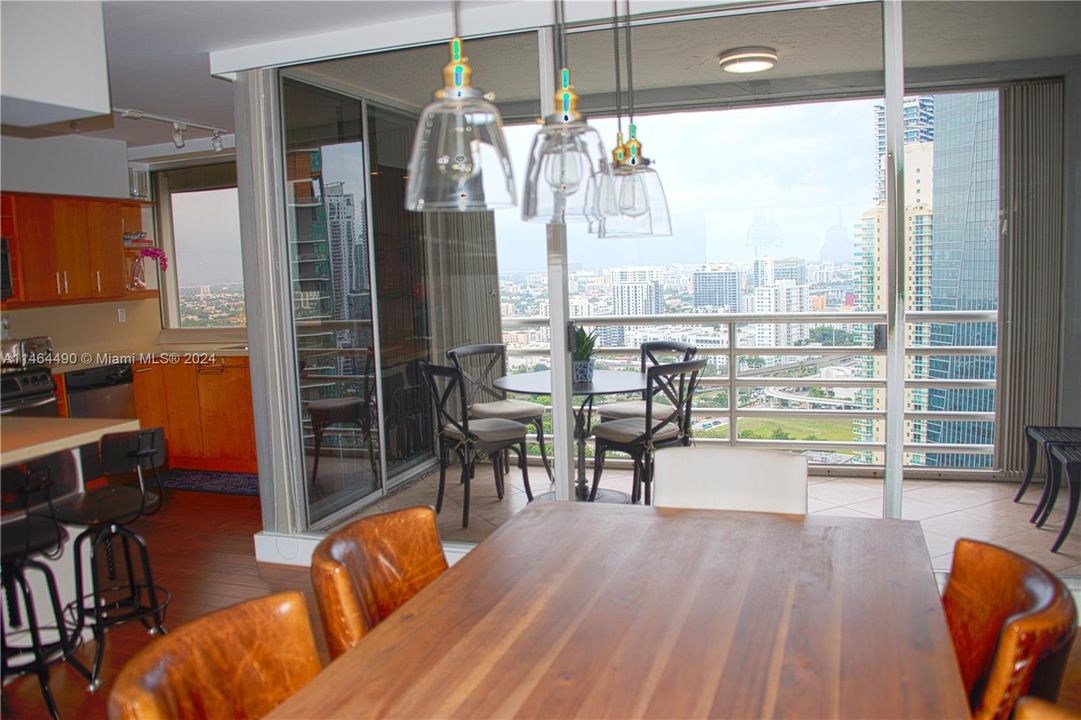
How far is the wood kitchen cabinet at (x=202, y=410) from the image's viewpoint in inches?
245

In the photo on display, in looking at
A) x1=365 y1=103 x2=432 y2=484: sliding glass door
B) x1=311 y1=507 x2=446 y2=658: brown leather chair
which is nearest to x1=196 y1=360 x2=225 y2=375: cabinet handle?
x1=365 y1=103 x2=432 y2=484: sliding glass door

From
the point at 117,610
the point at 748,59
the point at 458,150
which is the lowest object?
the point at 117,610

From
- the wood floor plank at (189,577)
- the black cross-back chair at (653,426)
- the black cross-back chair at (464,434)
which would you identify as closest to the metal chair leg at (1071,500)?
the black cross-back chair at (653,426)

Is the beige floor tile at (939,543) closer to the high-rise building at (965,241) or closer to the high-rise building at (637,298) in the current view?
the high-rise building at (965,241)

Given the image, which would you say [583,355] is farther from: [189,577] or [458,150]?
[458,150]

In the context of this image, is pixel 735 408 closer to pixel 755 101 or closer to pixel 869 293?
pixel 869 293

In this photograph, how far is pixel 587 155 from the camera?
1.67 metres

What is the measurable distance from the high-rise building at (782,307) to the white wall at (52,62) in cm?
Answer: 258

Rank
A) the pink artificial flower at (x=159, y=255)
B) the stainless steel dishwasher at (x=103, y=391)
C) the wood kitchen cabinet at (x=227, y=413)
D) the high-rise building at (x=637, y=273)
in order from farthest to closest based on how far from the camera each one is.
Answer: the pink artificial flower at (x=159, y=255)
the wood kitchen cabinet at (x=227, y=413)
the stainless steel dishwasher at (x=103, y=391)
the high-rise building at (x=637, y=273)

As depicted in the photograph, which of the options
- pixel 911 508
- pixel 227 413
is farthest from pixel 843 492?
pixel 227 413

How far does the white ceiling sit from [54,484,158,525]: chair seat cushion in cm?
137

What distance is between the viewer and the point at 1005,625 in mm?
1407

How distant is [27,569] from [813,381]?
315 centimetres

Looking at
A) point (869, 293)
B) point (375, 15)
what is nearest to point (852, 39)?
point (869, 293)
